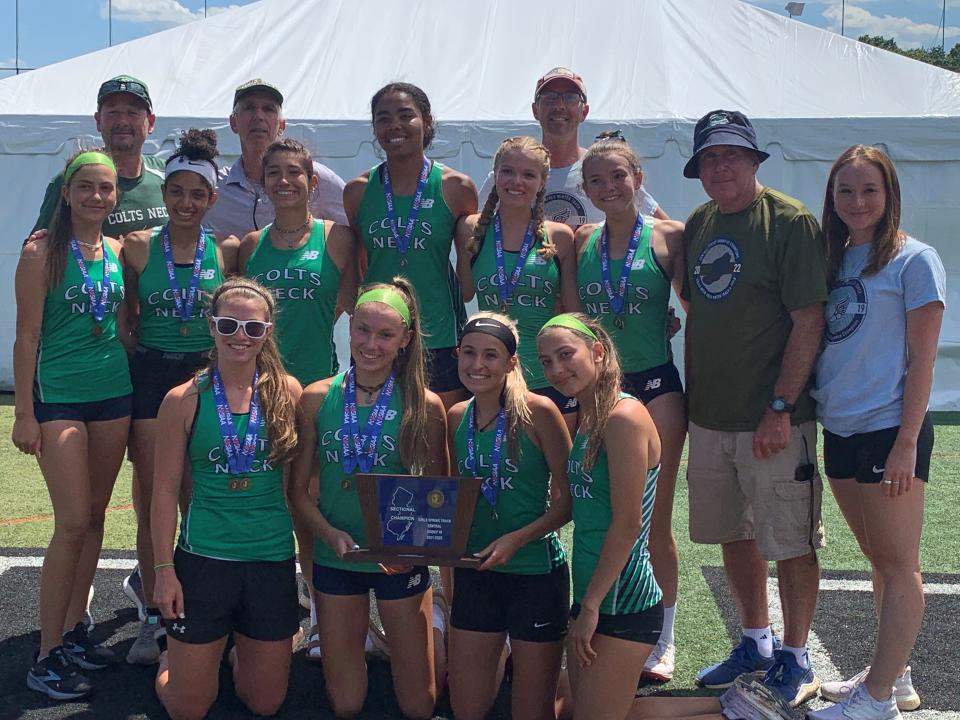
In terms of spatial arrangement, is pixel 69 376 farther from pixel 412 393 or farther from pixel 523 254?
pixel 523 254

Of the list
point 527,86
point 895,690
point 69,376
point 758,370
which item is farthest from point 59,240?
point 527,86

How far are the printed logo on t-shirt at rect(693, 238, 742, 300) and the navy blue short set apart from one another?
1546 mm

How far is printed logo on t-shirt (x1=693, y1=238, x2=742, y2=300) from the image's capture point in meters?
3.82

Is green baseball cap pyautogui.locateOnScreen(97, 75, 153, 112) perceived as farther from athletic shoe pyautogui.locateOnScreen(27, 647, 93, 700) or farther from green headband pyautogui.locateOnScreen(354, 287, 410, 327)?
athletic shoe pyautogui.locateOnScreen(27, 647, 93, 700)

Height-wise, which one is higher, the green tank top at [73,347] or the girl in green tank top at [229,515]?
the green tank top at [73,347]

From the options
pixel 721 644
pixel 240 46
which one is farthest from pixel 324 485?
pixel 240 46

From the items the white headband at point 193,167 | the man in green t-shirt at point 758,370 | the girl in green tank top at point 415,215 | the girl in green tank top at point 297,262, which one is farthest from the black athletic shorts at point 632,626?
the white headband at point 193,167

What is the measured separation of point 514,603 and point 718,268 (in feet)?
4.92

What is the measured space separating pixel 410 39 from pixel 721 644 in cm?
845

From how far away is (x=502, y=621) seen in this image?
3.75m

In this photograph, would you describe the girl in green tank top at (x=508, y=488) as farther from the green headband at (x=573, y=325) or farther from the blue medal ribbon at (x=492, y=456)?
the green headband at (x=573, y=325)

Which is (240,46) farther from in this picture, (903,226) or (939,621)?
(939,621)

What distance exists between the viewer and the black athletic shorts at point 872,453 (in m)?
3.51

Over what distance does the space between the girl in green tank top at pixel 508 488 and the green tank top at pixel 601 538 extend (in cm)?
14
